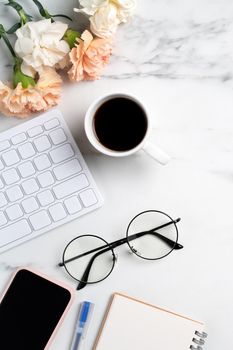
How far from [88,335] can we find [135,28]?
57cm

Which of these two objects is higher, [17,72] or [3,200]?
[17,72]

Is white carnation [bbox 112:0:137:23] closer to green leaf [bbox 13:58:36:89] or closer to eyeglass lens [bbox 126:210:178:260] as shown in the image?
green leaf [bbox 13:58:36:89]

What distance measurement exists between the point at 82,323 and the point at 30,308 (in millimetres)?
98

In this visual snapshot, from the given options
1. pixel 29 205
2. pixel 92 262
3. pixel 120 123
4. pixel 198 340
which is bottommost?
pixel 198 340

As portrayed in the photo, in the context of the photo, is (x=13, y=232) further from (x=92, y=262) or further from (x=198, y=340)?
(x=198, y=340)

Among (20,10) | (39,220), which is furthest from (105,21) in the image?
(39,220)

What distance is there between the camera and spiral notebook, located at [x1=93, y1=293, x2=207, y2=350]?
883 millimetres

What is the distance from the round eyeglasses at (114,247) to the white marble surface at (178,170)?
0.05ft

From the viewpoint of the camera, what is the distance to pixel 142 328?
2.91ft

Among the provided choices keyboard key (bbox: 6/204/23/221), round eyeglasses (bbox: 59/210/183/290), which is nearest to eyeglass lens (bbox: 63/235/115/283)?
round eyeglasses (bbox: 59/210/183/290)

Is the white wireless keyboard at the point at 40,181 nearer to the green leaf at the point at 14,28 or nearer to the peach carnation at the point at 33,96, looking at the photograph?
the peach carnation at the point at 33,96

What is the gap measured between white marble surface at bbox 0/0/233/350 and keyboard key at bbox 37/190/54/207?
57 millimetres

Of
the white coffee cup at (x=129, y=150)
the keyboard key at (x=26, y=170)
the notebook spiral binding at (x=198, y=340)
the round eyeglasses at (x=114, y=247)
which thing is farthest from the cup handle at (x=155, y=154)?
the notebook spiral binding at (x=198, y=340)

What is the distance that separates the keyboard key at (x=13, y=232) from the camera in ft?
2.90
